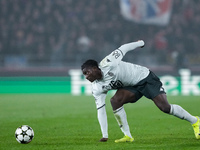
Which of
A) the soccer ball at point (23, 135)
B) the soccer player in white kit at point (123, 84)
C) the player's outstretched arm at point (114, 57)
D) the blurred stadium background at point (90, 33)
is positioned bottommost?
the soccer ball at point (23, 135)

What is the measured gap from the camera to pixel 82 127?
998 cm

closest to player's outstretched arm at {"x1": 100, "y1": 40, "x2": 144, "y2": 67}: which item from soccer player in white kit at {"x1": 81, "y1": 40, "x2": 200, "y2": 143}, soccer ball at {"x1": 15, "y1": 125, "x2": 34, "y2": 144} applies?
soccer player in white kit at {"x1": 81, "y1": 40, "x2": 200, "y2": 143}

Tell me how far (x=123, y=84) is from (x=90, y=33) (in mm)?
15840

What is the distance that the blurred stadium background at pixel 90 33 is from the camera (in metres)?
20.9

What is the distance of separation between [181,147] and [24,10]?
1842 centimetres

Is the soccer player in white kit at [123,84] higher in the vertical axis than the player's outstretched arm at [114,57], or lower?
lower

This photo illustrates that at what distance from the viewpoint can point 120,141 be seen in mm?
7531

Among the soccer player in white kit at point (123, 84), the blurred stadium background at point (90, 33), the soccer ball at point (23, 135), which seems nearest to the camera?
the soccer player in white kit at point (123, 84)

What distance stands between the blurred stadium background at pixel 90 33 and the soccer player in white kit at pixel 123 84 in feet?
42.3

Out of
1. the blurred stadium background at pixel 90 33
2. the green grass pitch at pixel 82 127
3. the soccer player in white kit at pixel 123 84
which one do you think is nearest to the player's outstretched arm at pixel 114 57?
the soccer player in white kit at pixel 123 84

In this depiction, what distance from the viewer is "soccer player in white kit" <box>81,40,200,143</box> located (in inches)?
283

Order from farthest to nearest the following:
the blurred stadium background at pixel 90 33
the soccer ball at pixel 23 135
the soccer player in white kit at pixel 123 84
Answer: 1. the blurred stadium background at pixel 90 33
2. the soccer ball at pixel 23 135
3. the soccer player in white kit at pixel 123 84

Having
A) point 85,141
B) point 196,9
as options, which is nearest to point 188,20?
point 196,9

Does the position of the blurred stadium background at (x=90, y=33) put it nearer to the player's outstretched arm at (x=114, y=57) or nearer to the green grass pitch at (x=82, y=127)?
the green grass pitch at (x=82, y=127)
